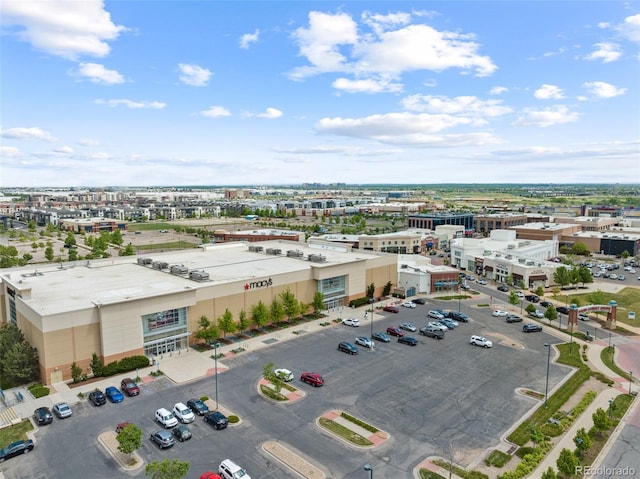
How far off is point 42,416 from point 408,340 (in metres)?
32.8

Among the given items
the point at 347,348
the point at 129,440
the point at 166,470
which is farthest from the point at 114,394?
the point at 347,348

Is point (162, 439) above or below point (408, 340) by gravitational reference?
above

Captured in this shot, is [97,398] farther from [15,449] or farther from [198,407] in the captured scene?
[198,407]

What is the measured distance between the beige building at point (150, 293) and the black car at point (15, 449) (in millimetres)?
10054

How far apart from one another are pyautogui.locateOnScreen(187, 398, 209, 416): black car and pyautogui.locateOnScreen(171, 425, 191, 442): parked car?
90.8 inches

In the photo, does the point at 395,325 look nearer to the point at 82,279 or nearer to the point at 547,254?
the point at 82,279

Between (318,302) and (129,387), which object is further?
(318,302)

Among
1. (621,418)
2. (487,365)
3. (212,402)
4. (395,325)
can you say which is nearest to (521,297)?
(395,325)

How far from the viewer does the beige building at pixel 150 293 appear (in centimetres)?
3862

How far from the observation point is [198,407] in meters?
32.5

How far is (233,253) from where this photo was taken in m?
74.5

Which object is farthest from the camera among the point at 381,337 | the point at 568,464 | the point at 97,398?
the point at 381,337

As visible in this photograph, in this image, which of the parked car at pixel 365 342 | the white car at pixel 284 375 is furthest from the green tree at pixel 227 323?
the parked car at pixel 365 342

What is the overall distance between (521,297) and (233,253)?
46230 mm
